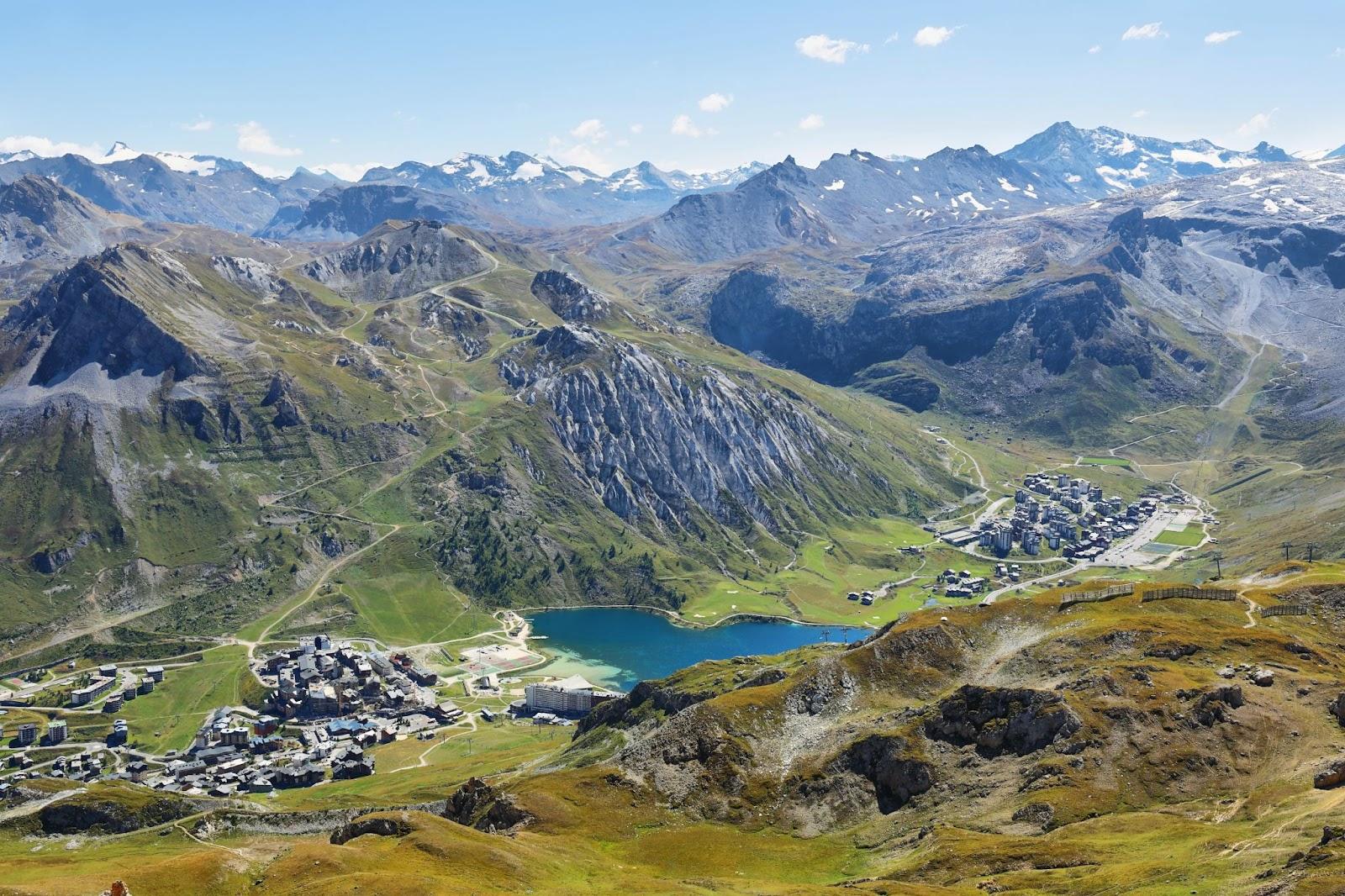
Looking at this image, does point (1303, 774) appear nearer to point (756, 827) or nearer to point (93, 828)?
point (756, 827)

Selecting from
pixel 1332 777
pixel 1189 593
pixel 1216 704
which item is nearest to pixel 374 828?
pixel 1216 704

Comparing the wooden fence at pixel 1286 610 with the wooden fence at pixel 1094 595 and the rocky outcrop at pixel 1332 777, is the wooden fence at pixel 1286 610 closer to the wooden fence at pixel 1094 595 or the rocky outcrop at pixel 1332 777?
the wooden fence at pixel 1094 595

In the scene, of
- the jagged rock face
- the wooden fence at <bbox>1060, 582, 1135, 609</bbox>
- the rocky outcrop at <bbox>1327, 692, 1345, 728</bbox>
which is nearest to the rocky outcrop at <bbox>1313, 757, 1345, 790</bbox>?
the rocky outcrop at <bbox>1327, 692, 1345, 728</bbox>

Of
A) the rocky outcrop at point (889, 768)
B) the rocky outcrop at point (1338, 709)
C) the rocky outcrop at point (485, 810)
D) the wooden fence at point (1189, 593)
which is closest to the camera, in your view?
the rocky outcrop at point (1338, 709)

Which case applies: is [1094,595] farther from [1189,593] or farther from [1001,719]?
[1001,719]

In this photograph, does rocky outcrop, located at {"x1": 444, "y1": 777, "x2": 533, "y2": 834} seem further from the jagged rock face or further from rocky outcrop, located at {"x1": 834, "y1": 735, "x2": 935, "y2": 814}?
the jagged rock face

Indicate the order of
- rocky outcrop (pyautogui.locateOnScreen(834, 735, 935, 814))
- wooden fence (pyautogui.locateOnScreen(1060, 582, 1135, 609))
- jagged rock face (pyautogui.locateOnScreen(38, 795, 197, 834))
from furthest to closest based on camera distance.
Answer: wooden fence (pyautogui.locateOnScreen(1060, 582, 1135, 609)) < jagged rock face (pyautogui.locateOnScreen(38, 795, 197, 834)) < rocky outcrop (pyautogui.locateOnScreen(834, 735, 935, 814))

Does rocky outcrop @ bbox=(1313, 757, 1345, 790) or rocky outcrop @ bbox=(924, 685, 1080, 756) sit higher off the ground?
rocky outcrop @ bbox=(1313, 757, 1345, 790)

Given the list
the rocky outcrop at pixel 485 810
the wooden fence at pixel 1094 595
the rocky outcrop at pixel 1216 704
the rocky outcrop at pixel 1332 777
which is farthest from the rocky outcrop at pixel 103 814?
the rocky outcrop at pixel 1332 777

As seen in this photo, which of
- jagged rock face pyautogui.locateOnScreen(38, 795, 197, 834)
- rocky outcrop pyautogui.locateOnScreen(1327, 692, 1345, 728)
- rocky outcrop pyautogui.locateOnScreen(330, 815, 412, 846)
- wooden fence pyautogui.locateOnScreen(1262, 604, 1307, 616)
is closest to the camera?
rocky outcrop pyautogui.locateOnScreen(330, 815, 412, 846)

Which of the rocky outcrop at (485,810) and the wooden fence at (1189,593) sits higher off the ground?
the wooden fence at (1189,593)
